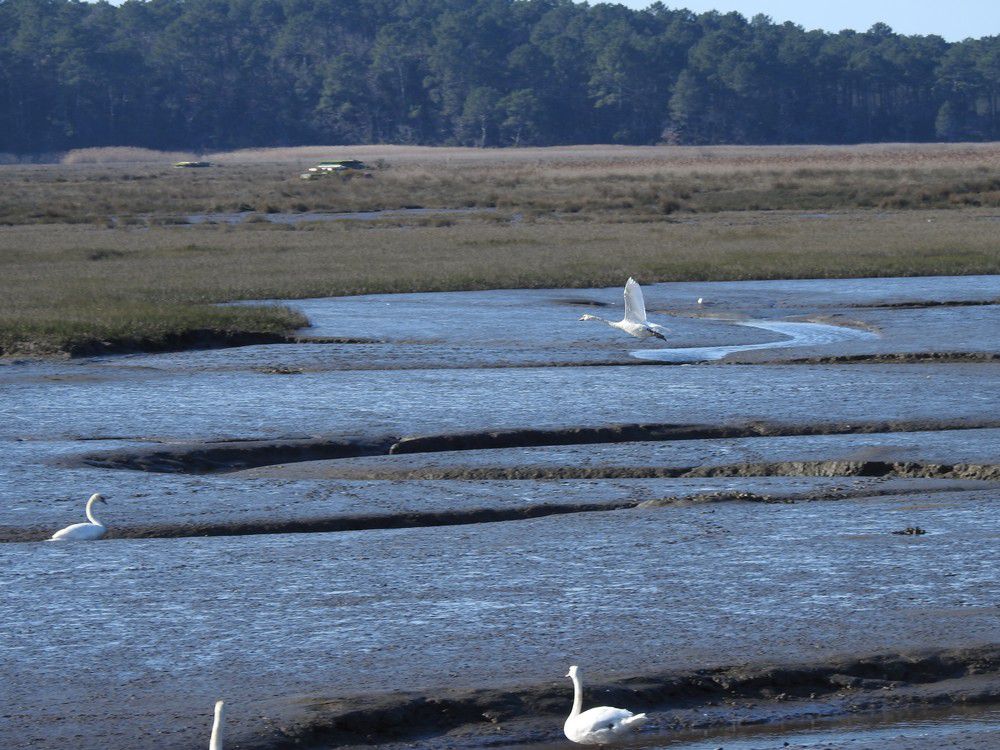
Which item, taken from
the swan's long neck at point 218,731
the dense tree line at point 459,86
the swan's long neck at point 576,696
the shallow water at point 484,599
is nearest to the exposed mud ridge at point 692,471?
the shallow water at point 484,599

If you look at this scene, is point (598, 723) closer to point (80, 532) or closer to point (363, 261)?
point (80, 532)

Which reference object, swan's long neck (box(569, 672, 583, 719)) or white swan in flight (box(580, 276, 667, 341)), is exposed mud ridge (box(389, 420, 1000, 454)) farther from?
swan's long neck (box(569, 672, 583, 719))

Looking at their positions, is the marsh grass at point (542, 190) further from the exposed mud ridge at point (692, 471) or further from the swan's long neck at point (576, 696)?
the swan's long neck at point (576, 696)

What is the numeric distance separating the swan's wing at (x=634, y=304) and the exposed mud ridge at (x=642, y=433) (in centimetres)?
307

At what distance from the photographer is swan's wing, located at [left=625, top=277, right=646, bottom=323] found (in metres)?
13.5

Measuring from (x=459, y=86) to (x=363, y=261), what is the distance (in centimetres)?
11178

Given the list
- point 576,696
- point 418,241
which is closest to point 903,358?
point 576,696

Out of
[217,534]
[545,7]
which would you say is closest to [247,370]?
[217,534]

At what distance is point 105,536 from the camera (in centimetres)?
766

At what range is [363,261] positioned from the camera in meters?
25.6

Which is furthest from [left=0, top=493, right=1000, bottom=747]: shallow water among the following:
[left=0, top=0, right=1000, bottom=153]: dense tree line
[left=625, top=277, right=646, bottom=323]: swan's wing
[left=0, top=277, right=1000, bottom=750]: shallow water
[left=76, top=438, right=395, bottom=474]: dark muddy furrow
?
[left=0, top=0, right=1000, bottom=153]: dense tree line

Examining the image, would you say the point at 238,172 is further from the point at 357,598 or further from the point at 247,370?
the point at 357,598

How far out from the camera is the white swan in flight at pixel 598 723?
4.76m

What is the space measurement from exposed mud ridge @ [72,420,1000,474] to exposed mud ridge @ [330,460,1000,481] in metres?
0.71
